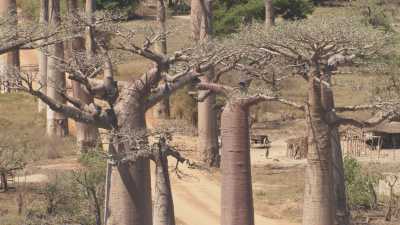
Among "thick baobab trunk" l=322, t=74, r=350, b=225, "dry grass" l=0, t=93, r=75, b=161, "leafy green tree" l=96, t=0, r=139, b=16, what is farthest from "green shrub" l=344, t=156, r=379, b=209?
"leafy green tree" l=96, t=0, r=139, b=16

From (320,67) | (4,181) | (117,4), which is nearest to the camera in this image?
(320,67)

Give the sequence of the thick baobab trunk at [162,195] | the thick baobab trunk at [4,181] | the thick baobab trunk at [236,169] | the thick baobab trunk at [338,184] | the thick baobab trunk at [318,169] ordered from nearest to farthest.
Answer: the thick baobab trunk at [162,195] < the thick baobab trunk at [236,169] < the thick baobab trunk at [318,169] < the thick baobab trunk at [338,184] < the thick baobab trunk at [4,181]

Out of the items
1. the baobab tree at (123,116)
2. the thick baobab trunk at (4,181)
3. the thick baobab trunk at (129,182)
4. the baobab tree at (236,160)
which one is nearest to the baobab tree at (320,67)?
the baobab tree at (236,160)

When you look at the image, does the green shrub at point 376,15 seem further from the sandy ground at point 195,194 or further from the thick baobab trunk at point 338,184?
the thick baobab trunk at point 338,184

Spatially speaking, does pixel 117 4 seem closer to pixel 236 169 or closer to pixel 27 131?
pixel 27 131

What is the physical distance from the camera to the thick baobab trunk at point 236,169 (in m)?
8.27

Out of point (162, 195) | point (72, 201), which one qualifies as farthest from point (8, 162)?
point (162, 195)

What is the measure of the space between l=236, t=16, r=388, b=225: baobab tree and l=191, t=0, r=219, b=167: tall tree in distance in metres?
4.90

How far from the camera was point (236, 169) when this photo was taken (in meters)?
8.27

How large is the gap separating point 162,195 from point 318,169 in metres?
1.85

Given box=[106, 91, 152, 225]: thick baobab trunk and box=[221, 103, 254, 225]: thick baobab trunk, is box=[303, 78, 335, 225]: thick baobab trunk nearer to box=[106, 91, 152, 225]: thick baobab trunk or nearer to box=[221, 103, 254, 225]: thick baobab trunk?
box=[221, 103, 254, 225]: thick baobab trunk

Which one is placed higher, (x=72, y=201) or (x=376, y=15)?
(x=376, y=15)

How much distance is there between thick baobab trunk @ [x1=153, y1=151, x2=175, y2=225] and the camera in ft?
24.2

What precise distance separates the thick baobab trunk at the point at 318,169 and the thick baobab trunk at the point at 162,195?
1.71 m
